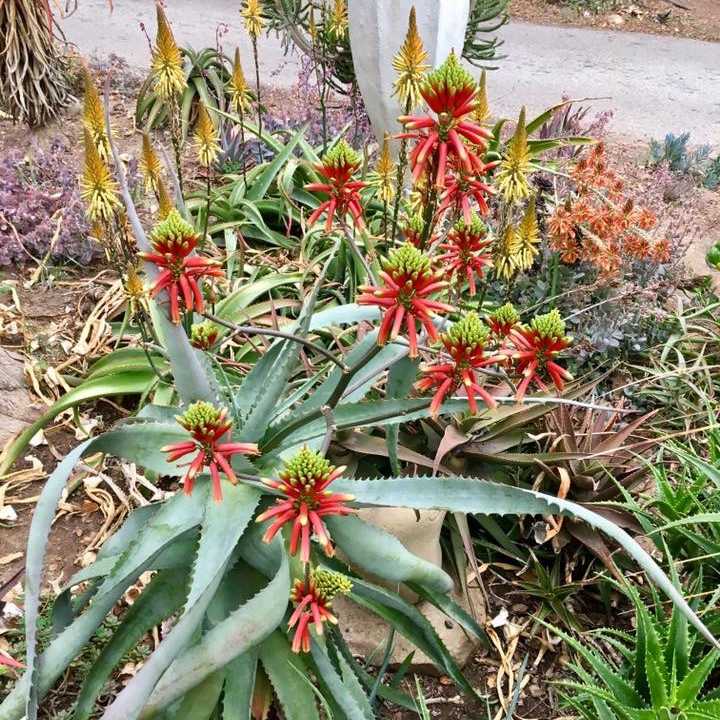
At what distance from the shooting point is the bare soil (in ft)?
30.5

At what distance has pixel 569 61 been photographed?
7.89 m

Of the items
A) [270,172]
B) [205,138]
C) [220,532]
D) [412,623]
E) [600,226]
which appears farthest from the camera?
[270,172]

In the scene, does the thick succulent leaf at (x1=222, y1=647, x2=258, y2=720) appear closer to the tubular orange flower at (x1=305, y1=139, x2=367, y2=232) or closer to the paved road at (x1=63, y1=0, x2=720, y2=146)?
the tubular orange flower at (x1=305, y1=139, x2=367, y2=232)

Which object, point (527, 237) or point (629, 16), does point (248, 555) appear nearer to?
point (527, 237)

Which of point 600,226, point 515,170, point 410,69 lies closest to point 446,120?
point 515,170

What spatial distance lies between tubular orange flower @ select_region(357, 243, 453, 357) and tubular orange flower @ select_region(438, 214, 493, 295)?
382 mm

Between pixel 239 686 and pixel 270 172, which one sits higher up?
pixel 270 172

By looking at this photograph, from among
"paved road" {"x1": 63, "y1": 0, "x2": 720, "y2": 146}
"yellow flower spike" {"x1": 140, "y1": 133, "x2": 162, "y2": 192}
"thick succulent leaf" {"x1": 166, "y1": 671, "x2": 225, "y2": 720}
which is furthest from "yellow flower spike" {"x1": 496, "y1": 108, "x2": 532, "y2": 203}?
"paved road" {"x1": 63, "y1": 0, "x2": 720, "y2": 146}

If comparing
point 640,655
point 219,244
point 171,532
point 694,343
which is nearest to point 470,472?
point 640,655

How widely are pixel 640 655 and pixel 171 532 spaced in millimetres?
1134

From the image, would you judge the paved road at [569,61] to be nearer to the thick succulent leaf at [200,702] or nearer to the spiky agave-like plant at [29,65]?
the spiky agave-like plant at [29,65]

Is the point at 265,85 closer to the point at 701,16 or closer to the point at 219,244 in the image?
the point at 219,244

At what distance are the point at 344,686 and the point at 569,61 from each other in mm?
→ 7503

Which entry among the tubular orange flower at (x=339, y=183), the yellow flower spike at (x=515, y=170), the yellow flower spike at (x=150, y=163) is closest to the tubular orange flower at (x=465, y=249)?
the tubular orange flower at (x=339, y=183)
